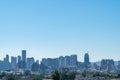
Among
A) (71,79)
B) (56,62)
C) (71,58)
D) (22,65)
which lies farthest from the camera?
(71,58)

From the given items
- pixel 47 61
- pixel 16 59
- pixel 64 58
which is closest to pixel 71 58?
pixel 64 58

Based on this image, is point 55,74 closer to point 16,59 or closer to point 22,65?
point 22,65

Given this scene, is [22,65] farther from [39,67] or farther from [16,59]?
[16,59]

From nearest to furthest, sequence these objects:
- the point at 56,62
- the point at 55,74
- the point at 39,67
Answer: the point at 55,74
the point at 39,67
the point at 56,62

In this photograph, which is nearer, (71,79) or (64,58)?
(71,79)

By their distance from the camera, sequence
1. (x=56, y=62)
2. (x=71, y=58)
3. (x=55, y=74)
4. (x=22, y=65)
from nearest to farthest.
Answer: (x=55, y=74) → (x=22, y=65) → (x=56, y=62) → (x=71, y=58)

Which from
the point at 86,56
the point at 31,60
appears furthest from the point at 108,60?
the point at 31,60

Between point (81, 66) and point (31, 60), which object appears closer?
point (81, 66)

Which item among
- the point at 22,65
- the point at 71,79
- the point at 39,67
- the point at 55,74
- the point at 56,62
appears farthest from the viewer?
the point at 56,62
